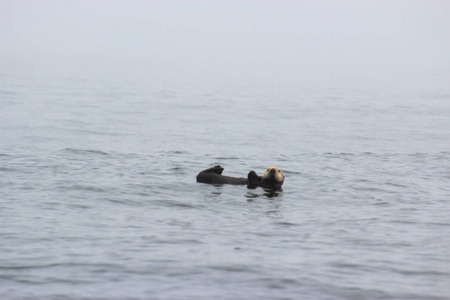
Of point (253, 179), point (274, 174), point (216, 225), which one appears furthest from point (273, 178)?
point (216, 225)

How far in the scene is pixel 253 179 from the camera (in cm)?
1101

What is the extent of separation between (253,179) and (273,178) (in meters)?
0.34

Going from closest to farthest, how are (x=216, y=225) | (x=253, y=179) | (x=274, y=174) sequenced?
(x=216, y=225)
(x=274, y=174)
(x=253, y=179)

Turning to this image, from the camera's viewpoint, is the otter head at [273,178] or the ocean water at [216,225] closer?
the ocean water at [216,225]

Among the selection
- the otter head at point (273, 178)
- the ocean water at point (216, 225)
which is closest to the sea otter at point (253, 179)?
the otter head at point (273, 178)

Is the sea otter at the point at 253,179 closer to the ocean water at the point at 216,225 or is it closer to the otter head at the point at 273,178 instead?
the otter head at the point at 273,178

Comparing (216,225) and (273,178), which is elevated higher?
(273,178)

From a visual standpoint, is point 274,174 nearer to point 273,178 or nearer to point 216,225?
point 273,178

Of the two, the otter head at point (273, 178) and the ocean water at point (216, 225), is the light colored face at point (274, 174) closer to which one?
the otter head at point (273, 178)

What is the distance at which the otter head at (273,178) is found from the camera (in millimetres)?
10881

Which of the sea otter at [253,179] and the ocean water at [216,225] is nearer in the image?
the ocean water at [216,225]

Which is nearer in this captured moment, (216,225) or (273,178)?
(216,225)

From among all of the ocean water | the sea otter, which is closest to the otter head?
the sea otter

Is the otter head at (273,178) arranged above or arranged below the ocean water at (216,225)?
above
